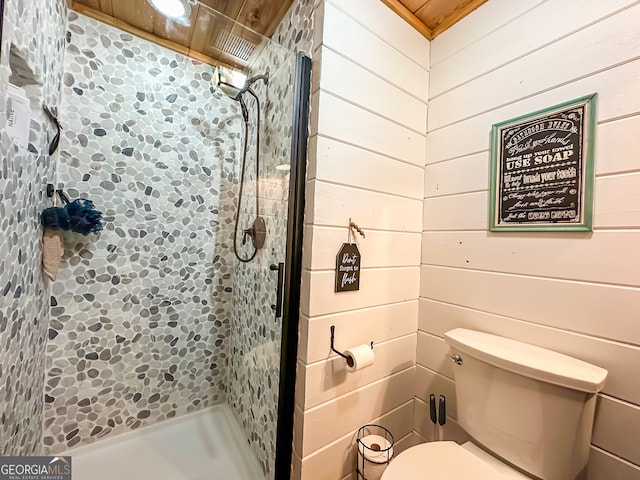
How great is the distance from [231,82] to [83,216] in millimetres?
1135

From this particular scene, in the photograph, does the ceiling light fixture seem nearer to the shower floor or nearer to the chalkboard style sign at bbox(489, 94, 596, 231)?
the chalkboard style sign at bbox(489, 94, 596, 231)

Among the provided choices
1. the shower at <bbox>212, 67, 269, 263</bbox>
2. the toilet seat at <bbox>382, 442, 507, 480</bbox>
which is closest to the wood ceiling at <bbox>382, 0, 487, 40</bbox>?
the shower at <bbox>212, 67, 269, 263</bbox>

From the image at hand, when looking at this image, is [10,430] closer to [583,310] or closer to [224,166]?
[224,166]

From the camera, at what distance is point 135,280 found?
1547mm

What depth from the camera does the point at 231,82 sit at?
167cm

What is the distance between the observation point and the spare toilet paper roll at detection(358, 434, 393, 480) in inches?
40.9

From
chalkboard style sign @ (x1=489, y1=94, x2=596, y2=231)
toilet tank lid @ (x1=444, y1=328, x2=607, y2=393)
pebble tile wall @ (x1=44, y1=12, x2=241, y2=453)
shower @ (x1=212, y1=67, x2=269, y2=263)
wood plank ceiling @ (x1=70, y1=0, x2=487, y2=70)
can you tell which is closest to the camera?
toilet tank lid @ (x1=444, y1=328, x2=607, y2=393)

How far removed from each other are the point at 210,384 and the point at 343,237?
4.95ft

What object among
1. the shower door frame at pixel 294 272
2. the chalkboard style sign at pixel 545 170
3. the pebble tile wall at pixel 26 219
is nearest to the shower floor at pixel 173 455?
the pebble tile wall at pixel 26 219

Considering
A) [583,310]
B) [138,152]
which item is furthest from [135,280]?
[583,310]

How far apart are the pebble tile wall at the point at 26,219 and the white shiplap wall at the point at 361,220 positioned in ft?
3.16

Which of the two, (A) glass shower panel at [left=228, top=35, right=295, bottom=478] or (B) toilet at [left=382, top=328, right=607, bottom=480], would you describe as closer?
Answer: (B) toilet at [left=382, top=328, right=607, bottom=480]

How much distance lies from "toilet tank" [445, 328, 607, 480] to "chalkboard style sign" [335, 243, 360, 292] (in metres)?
0.47

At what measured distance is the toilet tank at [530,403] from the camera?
0.79 m
